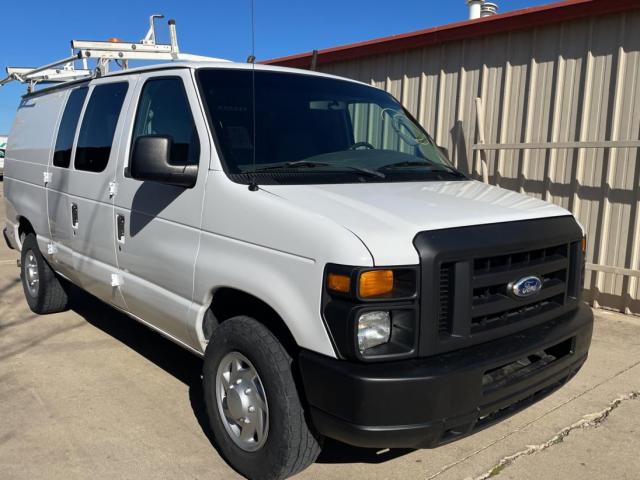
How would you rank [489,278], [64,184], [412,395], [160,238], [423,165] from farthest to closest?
1. [64,184]
2. [423,165]
3. [160,238]
4. [489,278]
5. [412,395]

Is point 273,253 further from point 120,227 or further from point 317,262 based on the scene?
point 120,227

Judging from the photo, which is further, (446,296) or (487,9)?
(487,9)

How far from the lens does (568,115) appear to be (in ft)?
20.5

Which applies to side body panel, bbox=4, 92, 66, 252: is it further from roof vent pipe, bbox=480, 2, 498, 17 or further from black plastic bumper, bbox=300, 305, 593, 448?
roof vent pipe, bbox=480, 2, 498, 17

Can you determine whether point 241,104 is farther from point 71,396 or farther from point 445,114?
point 445,114

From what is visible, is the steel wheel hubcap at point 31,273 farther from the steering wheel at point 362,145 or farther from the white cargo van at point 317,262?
the steering wheel at point 362,145

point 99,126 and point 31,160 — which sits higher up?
point 99,126

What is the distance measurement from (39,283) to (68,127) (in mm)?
1669

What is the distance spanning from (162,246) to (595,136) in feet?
15.5

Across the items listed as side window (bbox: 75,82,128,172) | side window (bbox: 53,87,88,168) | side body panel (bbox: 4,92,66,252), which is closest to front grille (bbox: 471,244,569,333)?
side window (bbox: 75,82,128,172)

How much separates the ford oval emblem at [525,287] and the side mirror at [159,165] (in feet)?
5.70

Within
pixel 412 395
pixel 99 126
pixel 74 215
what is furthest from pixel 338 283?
pixel 74 215


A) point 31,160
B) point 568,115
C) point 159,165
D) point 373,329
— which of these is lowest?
point 373,329

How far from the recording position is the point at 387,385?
2357mm
